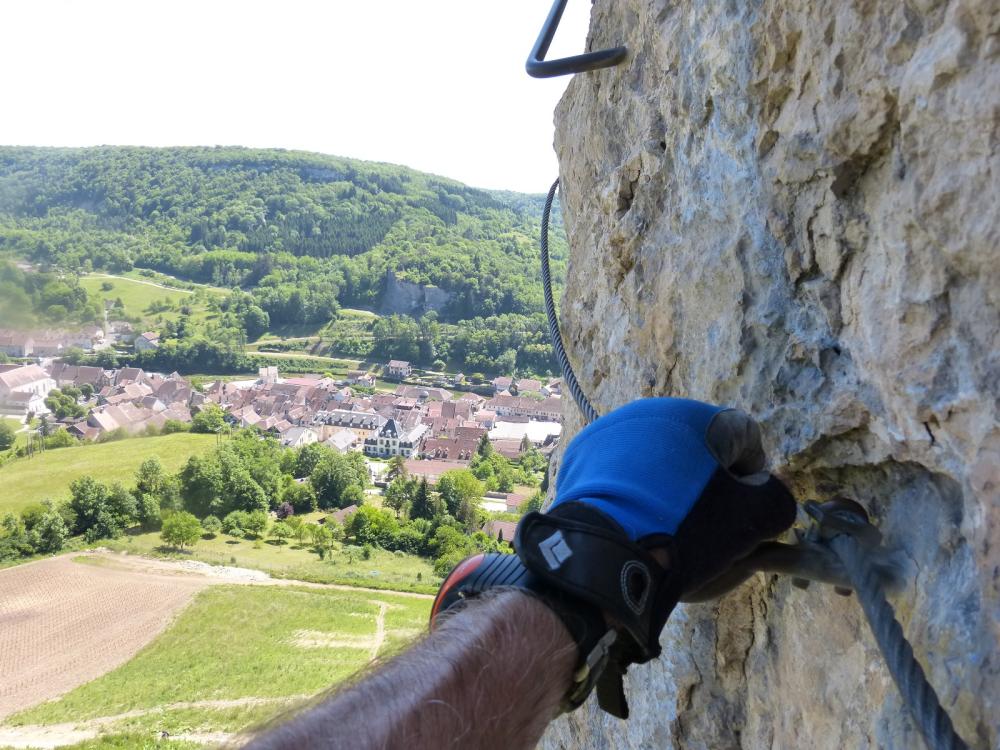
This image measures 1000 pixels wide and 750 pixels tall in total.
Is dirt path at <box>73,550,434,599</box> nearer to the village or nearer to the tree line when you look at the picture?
the tree line

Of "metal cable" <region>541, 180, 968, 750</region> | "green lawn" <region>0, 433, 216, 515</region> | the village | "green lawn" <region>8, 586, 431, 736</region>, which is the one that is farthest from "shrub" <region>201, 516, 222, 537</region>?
"metal cable" <region>541, 180, 968, 750</region>

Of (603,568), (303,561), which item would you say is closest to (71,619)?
(303,561)

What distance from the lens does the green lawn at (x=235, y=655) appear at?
721 inches

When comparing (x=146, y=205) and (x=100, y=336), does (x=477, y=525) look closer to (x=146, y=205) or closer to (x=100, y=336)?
(x=100, y=336)

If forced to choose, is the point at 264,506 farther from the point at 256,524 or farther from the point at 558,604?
the point at 558,604

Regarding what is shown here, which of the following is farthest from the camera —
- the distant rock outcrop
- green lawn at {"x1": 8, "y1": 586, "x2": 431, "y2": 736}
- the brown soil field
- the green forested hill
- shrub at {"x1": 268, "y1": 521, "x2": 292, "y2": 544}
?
the distant rock outcrop

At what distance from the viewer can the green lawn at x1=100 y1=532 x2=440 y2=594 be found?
2770 centimetres

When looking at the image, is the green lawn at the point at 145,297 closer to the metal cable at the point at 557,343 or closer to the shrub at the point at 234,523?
the shrub at the point at 234,523

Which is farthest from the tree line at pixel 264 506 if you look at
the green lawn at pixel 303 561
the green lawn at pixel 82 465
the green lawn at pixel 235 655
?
the green lawn at pixel 235 655

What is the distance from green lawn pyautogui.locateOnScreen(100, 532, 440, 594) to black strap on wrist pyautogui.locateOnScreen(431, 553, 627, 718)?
26.1 m

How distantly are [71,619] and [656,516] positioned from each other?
28.0 meters

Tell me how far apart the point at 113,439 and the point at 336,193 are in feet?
155

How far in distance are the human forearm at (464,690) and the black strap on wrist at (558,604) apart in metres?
0.02

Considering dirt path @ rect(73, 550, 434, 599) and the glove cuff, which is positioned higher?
the glove cuff
